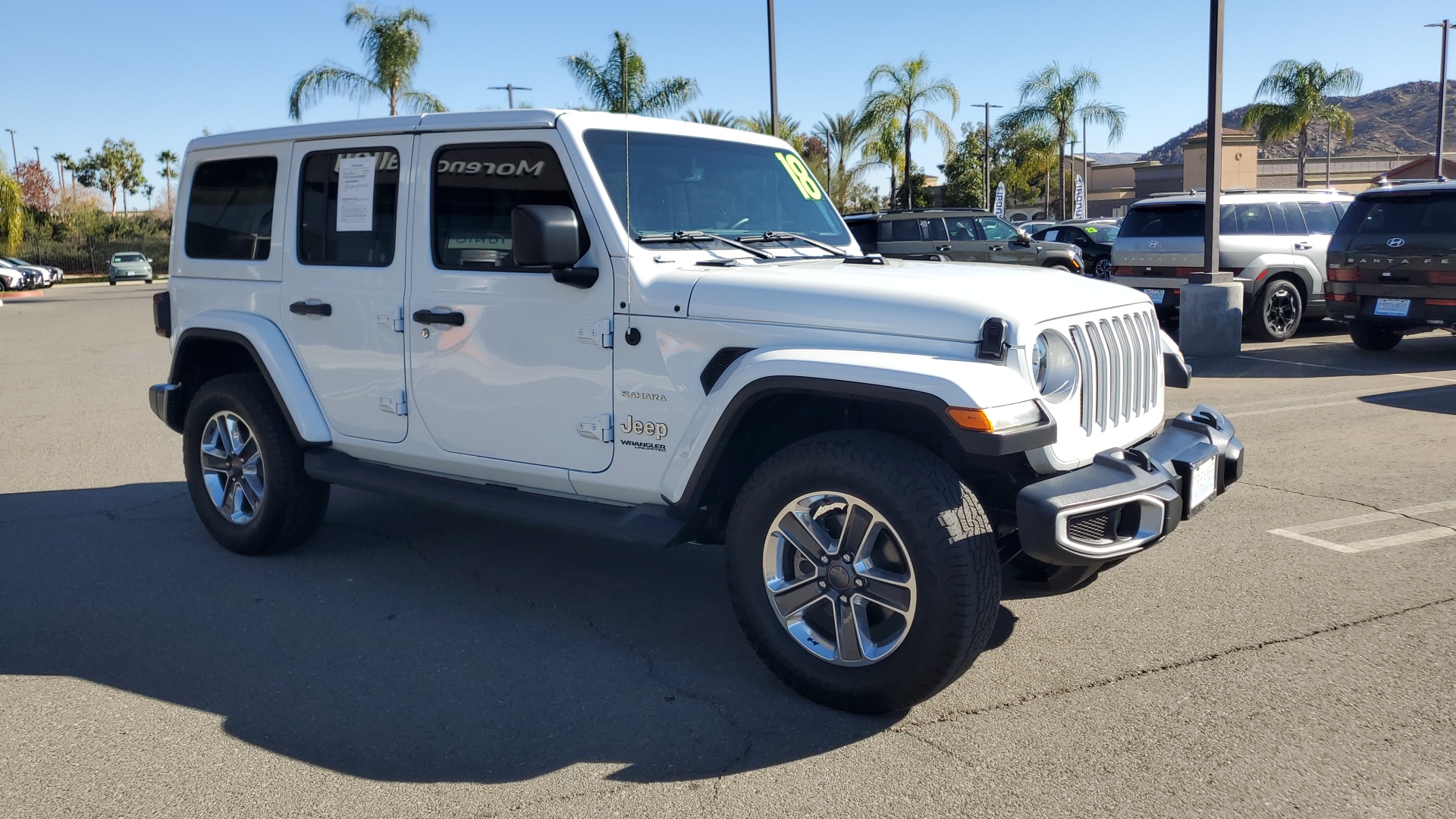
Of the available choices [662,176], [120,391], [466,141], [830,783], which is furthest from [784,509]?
[120,391]

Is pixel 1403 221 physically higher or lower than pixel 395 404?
higher

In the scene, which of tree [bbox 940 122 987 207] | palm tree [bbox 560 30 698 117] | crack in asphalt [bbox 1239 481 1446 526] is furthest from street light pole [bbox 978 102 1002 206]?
crack in asphalt [bbox 1239 481 1446 526]

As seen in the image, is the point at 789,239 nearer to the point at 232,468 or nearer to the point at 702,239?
the point at 702,239

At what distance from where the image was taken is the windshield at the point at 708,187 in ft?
14.4

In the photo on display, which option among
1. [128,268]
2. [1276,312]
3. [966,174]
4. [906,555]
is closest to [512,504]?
[906,555]

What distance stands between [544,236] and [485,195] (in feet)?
2.52

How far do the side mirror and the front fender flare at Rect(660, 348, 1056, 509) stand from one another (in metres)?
0.73

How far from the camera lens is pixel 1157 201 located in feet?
47.8

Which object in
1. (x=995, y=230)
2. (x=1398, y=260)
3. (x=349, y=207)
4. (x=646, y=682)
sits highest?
(x=995, y=230)

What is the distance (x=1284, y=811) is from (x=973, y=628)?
0.94 meters

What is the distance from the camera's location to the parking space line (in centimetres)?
543

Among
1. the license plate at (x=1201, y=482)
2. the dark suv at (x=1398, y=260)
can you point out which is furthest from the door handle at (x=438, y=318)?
the dark suv at (x=1398, y=260)

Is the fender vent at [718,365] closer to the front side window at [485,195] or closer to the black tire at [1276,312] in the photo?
the front side window at [485,195]

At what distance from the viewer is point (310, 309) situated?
5.17 metres
